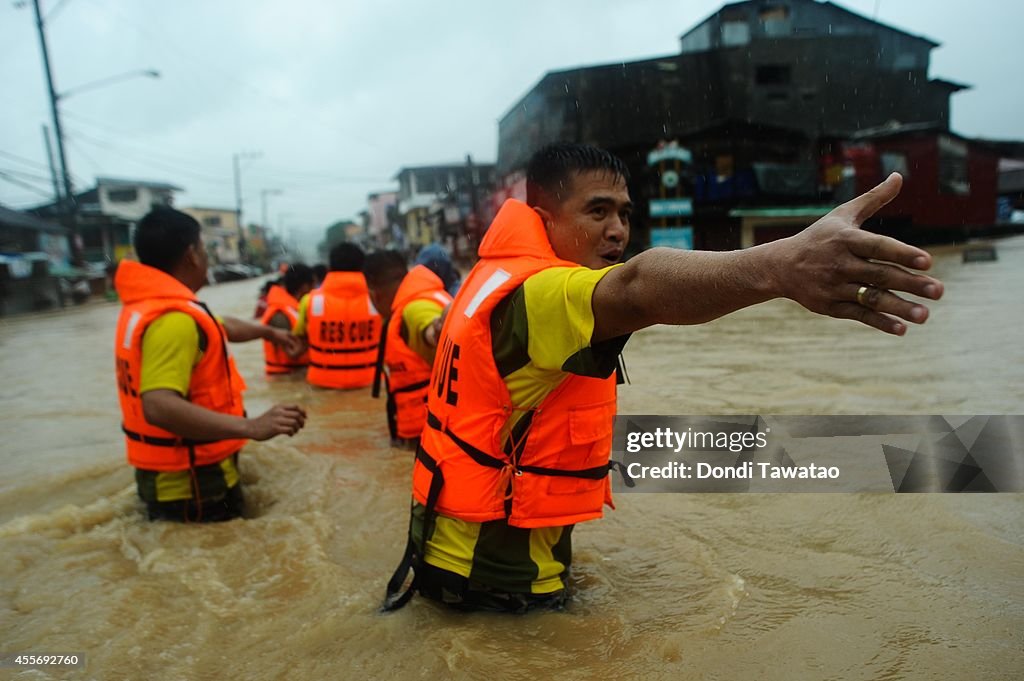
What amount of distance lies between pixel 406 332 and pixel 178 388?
66.2 inches

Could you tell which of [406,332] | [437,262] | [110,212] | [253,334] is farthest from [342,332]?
[110,212]

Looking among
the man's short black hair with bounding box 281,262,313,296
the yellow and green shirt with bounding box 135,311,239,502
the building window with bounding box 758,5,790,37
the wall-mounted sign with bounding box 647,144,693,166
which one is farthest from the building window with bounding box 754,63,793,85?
the yellow and green shirt with bounding box 135,311,239,502

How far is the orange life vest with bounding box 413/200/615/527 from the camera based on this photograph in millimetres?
1834

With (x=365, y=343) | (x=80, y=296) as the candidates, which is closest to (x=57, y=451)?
(x=365, y=343)

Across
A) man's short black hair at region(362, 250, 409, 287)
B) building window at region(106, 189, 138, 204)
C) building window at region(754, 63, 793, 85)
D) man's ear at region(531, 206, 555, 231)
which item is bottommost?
man's short black hair at region(362, 250, 409, 287)

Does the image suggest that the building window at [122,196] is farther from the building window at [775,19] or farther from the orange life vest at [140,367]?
the orange life vest at [140,367]

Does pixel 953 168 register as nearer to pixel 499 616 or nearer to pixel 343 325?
pixel 343 325

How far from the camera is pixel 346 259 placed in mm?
6488

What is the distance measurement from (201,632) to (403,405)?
2421 mm

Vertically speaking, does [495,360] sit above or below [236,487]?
above

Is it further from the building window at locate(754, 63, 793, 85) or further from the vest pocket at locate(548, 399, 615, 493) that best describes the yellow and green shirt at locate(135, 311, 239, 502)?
the building window at locate(754, 63, 793, 85)

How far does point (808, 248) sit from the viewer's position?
1.15 m

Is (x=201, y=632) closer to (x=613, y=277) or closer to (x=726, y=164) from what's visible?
(x=613, y=277)

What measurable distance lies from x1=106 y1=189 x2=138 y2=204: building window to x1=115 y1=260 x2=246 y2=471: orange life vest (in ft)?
176
